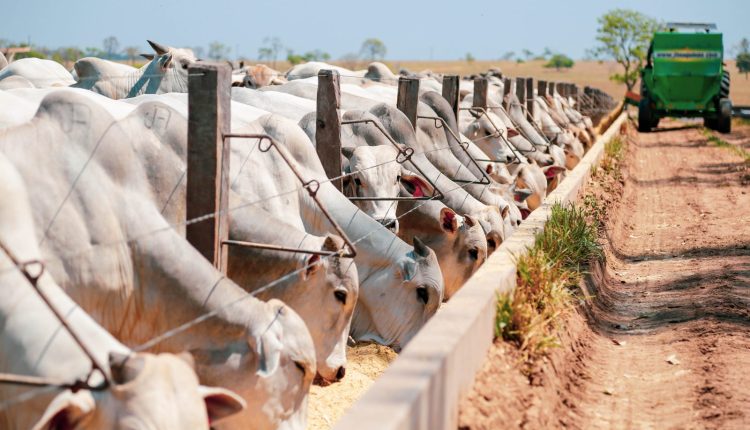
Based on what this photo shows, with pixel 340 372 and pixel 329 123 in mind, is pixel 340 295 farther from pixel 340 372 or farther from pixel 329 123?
pixel 329 123

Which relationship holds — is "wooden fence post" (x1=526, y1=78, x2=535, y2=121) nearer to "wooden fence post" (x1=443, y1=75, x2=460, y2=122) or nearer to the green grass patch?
"wooden fence post" (x1=443, y1=75, x2=460, y2=122)

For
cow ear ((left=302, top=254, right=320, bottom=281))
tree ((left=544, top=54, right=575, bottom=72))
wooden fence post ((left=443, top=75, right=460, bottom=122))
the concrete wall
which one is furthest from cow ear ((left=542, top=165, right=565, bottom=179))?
tree ((left=544, top=54, right=575, bottom=72))

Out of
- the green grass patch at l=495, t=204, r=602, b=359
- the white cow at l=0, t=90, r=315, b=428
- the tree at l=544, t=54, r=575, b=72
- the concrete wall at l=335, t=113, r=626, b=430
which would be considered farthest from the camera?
the tree at l=544, t=54, r=575, b=72

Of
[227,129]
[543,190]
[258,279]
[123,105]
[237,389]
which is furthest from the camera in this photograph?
[543,190]

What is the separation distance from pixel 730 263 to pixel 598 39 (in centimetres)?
7072

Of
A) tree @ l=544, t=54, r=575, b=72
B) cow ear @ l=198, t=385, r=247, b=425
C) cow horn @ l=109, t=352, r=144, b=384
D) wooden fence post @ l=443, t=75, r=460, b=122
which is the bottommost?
tree @ l=544, t=54, r=575, b=72

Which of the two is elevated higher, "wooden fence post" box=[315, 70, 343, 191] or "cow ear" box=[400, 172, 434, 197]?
"wooden fence post" box=[315, 70, 343, 191]

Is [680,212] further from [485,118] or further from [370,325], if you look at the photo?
[370,325]

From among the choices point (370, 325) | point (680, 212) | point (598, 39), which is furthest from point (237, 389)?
point (598, 39)

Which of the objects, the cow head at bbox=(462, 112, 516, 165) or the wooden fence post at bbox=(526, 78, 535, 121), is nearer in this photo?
the cow head at bbox=(462, 112, 516, 165)

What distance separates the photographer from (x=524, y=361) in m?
6.65

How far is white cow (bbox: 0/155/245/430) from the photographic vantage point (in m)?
3.60

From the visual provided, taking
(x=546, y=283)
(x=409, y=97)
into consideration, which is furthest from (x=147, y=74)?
(x=546, y=283)

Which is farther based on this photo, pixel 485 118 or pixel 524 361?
pixel 485 118
